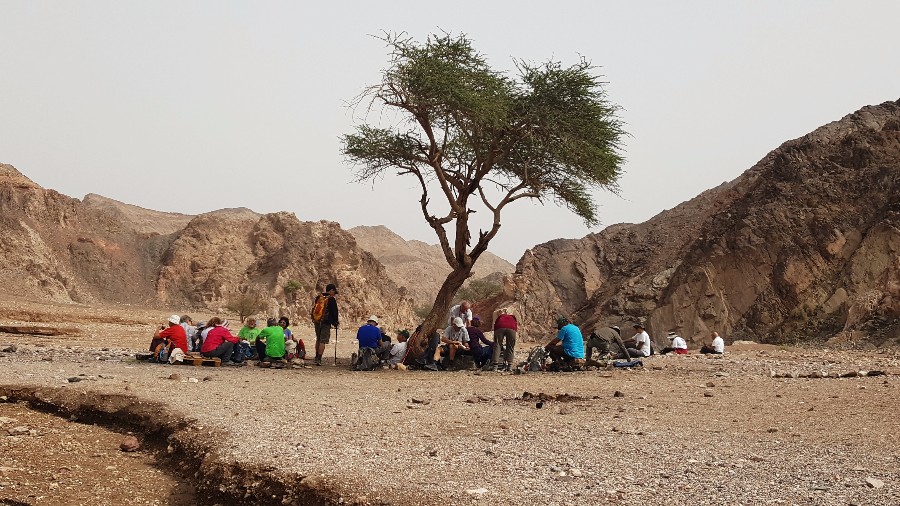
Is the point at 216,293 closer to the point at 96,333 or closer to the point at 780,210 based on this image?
the point at 96,333

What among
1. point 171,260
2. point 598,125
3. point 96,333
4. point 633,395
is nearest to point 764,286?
point 598,125

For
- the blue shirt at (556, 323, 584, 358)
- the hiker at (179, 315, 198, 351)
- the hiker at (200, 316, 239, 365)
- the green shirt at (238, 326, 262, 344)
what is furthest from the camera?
the hiker at (179, 315, 198, 351)

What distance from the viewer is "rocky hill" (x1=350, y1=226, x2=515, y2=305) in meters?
106

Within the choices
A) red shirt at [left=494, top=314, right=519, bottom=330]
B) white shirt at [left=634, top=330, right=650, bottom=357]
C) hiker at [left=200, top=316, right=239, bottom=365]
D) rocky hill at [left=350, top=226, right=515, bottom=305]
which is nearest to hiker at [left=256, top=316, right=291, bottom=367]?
hiker at [left=200, top=316, right=239, bottom=365]

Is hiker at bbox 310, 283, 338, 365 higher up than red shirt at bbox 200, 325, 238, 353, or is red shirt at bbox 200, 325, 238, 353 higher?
hiker at bbox 310, 283, 338, 365

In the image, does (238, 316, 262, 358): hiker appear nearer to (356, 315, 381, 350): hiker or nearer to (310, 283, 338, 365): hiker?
(310, 283, 338, 365): hiker

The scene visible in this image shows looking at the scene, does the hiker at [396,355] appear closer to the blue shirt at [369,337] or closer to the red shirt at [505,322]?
the blue shirt at [369,337]

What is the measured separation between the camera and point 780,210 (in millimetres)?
29734

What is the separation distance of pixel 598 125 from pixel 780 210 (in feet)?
43.6

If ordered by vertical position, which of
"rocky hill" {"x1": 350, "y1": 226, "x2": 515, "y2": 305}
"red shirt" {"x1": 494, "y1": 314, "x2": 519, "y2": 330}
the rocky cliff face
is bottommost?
"red shirt" {"x1": 494, "y1": 314, "x2": 519, "y2": 330}

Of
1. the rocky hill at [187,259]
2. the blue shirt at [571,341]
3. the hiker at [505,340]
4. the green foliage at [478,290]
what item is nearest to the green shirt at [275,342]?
the hiker at [505,340]

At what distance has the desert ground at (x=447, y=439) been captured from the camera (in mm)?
6102

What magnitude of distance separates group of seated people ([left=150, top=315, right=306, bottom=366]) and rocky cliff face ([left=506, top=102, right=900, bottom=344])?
1617cm

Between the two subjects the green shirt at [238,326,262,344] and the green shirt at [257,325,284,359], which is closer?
the green shirt at [257,325,284,359]
